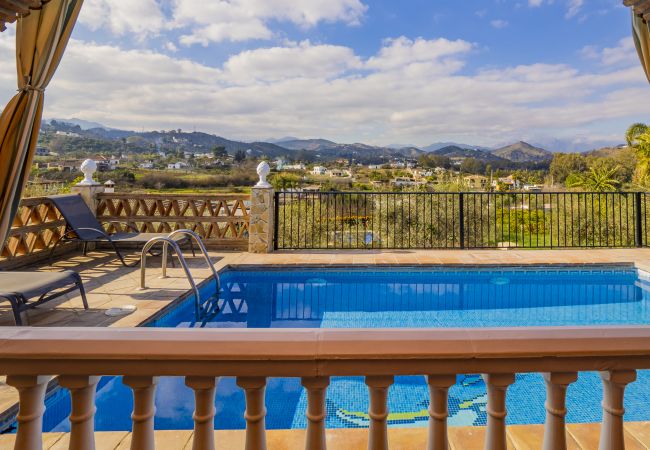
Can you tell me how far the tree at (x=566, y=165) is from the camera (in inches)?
1242

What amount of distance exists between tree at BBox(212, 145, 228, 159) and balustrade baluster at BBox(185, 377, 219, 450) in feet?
65.8

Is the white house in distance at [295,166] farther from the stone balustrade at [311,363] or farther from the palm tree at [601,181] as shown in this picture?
the palm tree at [601,181]

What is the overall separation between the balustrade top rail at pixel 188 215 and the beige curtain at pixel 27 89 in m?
4.75

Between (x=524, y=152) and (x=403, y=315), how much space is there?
124ft

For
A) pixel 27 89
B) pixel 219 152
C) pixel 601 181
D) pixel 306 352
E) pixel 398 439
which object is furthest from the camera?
pixel 601 181

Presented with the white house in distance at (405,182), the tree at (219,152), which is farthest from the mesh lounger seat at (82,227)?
the tree at (219,152)

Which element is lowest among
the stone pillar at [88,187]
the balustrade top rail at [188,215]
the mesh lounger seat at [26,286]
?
the mesh lounger seat at [26,286]

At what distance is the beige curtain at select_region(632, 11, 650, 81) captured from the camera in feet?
5.77

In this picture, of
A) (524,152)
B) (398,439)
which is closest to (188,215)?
(398,439)

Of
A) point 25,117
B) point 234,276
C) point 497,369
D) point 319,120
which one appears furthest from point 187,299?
point 319,120

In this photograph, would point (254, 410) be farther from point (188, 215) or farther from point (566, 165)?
point (566, 165)

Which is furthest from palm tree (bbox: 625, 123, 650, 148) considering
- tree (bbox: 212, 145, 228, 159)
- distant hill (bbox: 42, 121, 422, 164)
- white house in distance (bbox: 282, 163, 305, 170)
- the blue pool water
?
tree (bbox: 212, 145, 228, 159)

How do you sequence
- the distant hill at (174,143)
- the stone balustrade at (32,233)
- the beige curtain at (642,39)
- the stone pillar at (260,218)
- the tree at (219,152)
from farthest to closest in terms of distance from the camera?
1. the tree at (219,152)
2. the distant hill at (174,143)
3. the stone pillar at (260,218)
4. the stone balustrade at (32,233)
5. the beige curtain at (642,39)

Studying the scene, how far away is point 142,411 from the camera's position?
100cm
